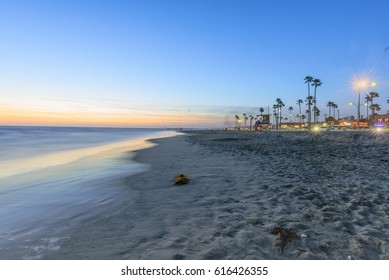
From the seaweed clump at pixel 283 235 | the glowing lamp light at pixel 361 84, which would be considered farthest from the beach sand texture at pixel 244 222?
the glowing lamp light at pixel 361 84

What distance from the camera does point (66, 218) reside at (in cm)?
673

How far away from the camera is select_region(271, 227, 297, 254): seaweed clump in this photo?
441 cm

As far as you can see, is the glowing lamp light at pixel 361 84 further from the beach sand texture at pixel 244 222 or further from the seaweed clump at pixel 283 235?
the seaweed clump at pixel 283 235

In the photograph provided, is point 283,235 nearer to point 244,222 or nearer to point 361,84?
point 244,222

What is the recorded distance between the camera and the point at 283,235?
15.3 feet

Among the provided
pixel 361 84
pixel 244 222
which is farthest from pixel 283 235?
pixel 361 84

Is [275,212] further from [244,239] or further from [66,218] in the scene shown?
[66,218]

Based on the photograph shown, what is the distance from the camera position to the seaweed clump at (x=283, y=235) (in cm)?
441

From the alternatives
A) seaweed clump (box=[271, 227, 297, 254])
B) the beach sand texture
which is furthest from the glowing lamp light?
seaweed clump (box=[271, 227, 297, 254])

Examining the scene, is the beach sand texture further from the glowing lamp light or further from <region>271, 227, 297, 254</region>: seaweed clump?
the glowing lamp light
